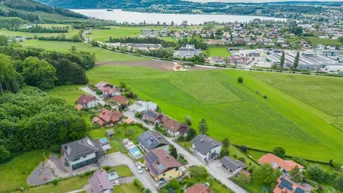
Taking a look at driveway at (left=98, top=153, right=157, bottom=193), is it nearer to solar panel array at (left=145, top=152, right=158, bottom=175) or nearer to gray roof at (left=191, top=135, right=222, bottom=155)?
solar panel array at (left=145, top=152, right=158, bottom=175)

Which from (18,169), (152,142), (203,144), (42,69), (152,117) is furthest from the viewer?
(42,69)

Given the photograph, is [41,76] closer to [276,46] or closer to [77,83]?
[77,83]

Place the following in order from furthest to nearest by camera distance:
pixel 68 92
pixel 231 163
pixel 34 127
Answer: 1. pixel 68 92
2. pixel 34 127
3. pixel 231 163

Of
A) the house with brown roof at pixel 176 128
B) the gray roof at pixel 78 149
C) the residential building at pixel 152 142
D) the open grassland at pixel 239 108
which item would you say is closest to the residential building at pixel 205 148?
the house with brown roof at pixel 176 128

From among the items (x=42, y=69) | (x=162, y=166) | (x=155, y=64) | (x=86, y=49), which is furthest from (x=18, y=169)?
(x=86, y=49)

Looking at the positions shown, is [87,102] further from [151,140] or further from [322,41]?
[322,41]

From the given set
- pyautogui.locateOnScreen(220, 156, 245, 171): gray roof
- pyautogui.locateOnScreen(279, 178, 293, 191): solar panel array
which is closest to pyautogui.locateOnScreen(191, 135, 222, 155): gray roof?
pyautogui.locateOnScreen(220, 156, 245, 171): gray roof
